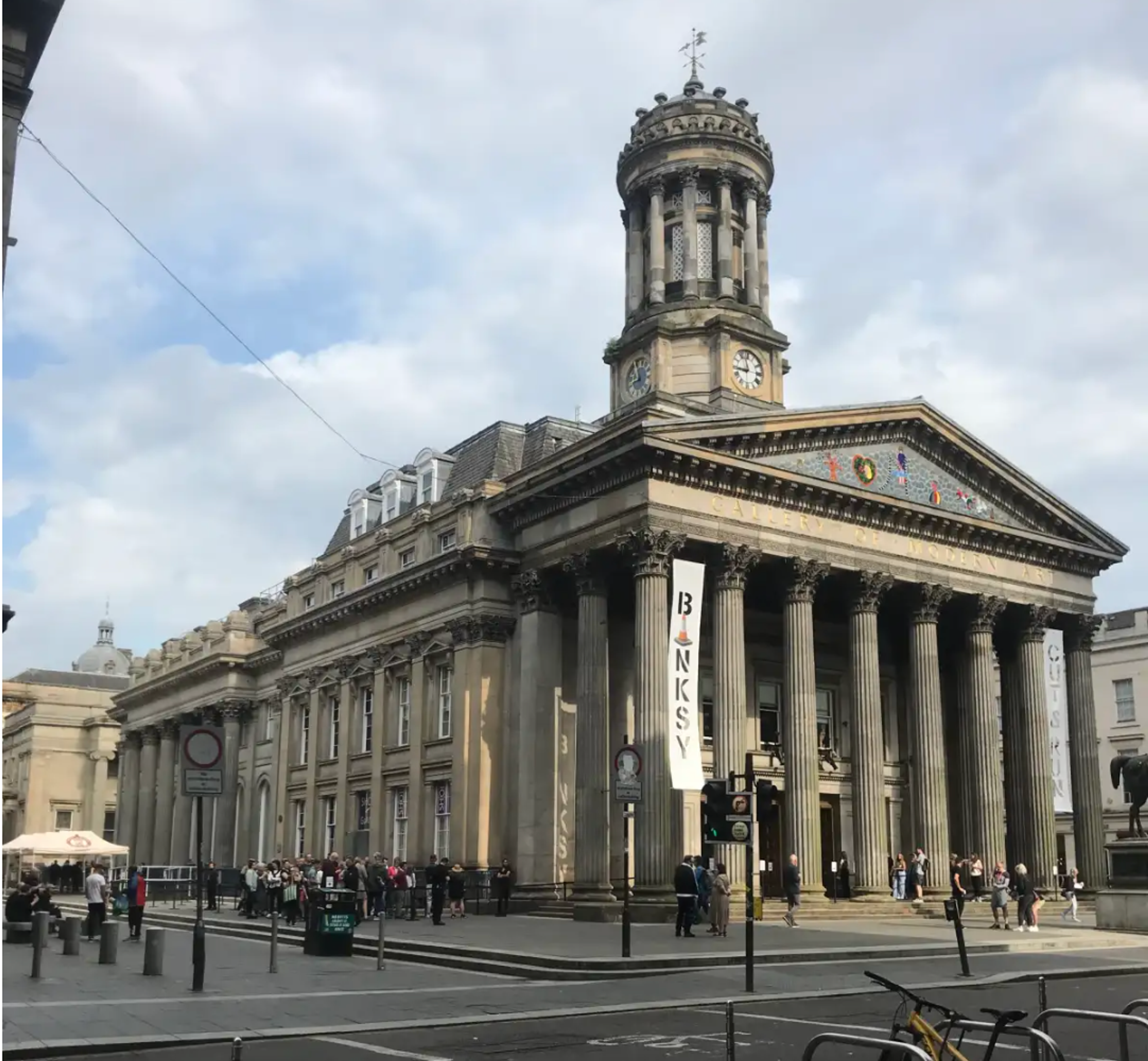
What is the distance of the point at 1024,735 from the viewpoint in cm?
4400

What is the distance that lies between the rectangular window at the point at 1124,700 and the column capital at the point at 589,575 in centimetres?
4527

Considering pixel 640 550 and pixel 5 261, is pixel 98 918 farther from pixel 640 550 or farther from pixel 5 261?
pixel 5 261

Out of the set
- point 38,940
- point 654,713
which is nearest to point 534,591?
point 654,713

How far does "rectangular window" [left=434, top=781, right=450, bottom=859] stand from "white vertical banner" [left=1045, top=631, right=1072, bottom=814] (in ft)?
64.9

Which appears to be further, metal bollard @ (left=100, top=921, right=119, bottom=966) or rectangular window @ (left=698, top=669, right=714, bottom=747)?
rectangular window @ (left=698, top=669, right=714, bottom=747)

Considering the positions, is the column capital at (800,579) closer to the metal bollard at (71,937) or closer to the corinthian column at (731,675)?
the corinthian column at (731,675)

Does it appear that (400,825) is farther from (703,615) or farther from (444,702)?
(703,615)

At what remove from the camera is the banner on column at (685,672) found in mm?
33312

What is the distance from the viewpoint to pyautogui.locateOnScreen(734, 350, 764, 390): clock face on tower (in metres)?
46.2


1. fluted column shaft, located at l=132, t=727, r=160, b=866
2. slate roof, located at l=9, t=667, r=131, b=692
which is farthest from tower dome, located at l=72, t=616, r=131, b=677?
fluted column shaft, located at l=132, t=727, r=160, b=866

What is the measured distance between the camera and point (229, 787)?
2485 inches

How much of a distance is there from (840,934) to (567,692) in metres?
13.2

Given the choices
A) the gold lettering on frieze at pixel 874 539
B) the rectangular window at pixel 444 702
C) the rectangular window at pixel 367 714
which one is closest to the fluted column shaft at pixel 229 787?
the rectangular window at pixel 367 714

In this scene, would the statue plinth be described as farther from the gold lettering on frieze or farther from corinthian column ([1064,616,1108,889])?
the gold lettering on frieze
